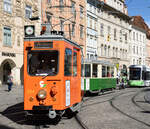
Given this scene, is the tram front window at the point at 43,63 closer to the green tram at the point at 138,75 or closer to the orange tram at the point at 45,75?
the orange tram at the point at 45,75

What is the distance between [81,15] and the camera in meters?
39.9

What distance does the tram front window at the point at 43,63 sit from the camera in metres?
8.24

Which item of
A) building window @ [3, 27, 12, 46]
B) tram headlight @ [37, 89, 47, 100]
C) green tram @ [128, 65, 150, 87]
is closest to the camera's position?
tram headlight @ [37, 89, 47, 100]

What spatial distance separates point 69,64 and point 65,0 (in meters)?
28.3

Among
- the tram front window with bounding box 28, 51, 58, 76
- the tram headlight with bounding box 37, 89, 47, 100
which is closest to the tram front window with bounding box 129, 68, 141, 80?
the tram front window with bounding box 28, 51, 58, 76

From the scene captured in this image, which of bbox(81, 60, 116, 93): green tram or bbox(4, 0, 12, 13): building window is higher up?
bbox(4, 0, 12, 13): building window

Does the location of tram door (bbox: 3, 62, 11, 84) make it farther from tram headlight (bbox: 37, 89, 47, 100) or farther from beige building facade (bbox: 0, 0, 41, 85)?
tram headlight (bbox: 37, 89, 47, 100)

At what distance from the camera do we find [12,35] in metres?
27.4

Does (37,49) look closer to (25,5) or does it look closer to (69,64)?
(69,64)

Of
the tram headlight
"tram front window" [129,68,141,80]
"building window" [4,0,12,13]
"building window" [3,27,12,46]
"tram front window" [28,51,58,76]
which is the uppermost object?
"building window" [4,0,12,13]

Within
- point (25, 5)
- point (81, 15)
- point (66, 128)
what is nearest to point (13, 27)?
point (25, 5)

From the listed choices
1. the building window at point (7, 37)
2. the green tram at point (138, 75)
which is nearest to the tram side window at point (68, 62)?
the building window at point (7, 37)

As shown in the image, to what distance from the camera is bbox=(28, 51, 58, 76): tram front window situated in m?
8.24

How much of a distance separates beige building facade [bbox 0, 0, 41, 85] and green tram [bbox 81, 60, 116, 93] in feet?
34.5
